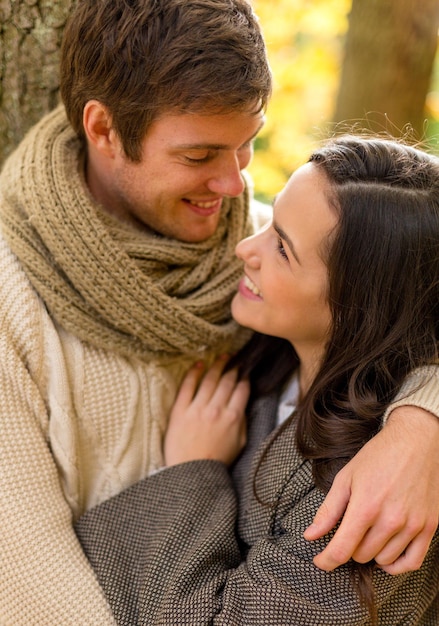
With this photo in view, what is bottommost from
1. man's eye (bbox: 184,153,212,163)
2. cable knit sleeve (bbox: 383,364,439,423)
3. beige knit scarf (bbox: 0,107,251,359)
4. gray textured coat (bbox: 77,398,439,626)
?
gray textured coat (bbox: 77,398,439,626)

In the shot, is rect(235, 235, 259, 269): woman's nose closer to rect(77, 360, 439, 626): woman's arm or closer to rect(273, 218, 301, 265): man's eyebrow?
rect(273, 218, 301, 265): man's eyebrow

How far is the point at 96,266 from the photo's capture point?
5.50 feet

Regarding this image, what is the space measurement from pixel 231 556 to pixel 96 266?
2.41 feet

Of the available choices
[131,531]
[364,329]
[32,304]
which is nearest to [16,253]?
[32,304]

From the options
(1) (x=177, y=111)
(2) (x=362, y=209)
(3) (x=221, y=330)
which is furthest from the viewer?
(3) (x=221, y=330)

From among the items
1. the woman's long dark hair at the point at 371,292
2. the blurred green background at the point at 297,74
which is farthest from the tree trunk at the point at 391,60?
the blurred green background at the point at 297,74

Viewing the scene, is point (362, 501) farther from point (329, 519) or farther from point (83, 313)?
point (83, 313)

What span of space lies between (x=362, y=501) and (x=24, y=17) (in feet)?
5.06

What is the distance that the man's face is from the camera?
1.70 m

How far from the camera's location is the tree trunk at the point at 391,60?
2.34m

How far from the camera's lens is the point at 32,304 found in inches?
66.4

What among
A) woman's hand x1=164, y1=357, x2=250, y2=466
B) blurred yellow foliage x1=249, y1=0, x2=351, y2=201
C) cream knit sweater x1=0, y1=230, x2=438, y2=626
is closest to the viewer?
cream knit sweater x1=0, y1=230, x2=438, y2=626

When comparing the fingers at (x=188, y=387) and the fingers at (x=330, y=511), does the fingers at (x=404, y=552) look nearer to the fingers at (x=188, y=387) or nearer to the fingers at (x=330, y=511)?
the fingers at (x=330, y=511)

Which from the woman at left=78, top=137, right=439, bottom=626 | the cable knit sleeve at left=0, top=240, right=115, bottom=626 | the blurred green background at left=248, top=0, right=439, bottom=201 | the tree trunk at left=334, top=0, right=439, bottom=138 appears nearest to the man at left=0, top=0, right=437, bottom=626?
the cable knit sleeve at left=0, top=240, right=115, bottom=626
